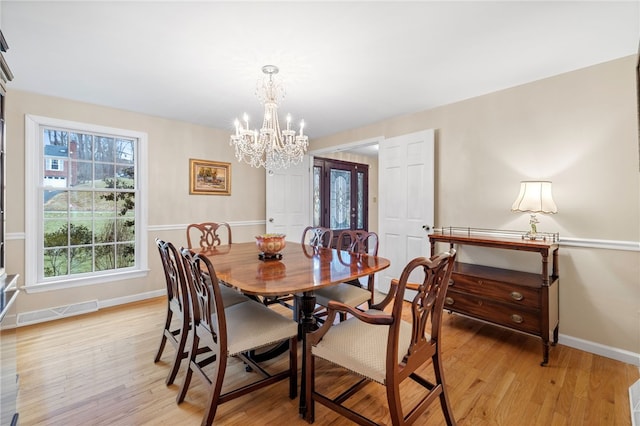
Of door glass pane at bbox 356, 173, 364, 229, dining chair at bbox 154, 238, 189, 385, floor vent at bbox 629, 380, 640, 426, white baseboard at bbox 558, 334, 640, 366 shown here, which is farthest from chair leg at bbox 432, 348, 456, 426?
door glass pane at bbox 356, 173, 364, 229

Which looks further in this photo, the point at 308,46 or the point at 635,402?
the point at 308,46

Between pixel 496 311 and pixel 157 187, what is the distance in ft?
13.3

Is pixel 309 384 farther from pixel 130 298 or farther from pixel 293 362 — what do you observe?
pixel 130 298

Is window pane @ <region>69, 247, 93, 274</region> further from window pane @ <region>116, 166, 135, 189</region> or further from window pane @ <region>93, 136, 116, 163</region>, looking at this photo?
window pane @ <region>93, 136, 116, 163</region>

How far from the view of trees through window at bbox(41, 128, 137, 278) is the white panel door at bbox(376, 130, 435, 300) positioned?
129 inches

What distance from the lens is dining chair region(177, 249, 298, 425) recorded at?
1.53 metres

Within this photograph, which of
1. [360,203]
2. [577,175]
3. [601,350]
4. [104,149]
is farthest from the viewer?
[360,203]

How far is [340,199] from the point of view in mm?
6328

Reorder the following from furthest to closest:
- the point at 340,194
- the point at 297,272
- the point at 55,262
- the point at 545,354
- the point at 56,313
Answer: the point at 340,194
the point at 55,262
the point at 56,313
the point at 545,354
the point at 297,272

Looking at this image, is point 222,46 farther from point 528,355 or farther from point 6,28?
point 528,355

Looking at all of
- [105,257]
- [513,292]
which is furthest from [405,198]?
[105,257]

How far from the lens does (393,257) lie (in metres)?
3.83

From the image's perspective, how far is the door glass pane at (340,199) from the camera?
6207 mm

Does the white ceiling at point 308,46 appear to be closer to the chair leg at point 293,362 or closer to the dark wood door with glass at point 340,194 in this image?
the chair leg at point 293,362
